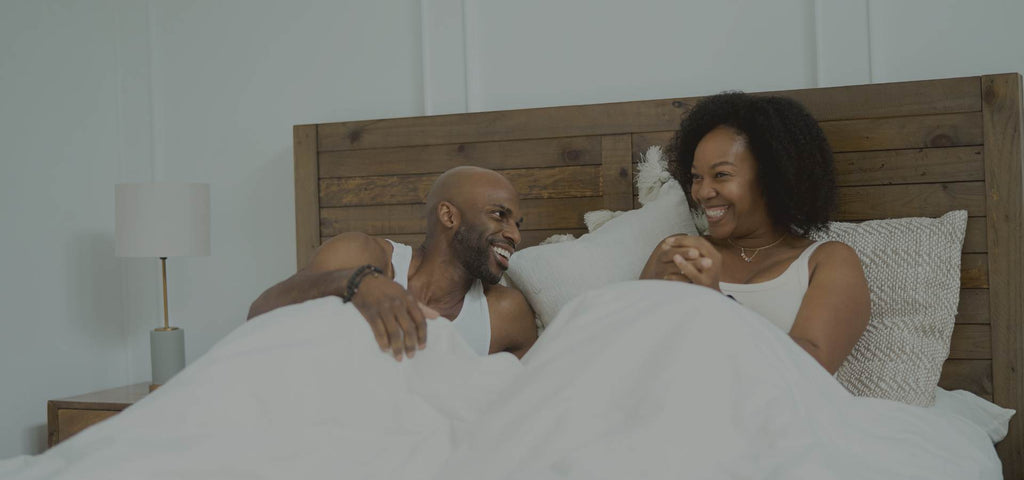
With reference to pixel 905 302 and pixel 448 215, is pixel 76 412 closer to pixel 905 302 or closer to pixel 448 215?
pixel 448 215

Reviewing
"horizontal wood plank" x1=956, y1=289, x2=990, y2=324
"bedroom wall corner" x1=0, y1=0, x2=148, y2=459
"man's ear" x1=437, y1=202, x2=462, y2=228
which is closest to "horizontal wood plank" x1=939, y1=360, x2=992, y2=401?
"horizontal wood plank" x1=956, y1=289, x2=990, y2=324

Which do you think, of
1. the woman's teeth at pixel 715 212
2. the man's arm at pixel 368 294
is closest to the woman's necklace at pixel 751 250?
the woman's teeth at pixel 715 212

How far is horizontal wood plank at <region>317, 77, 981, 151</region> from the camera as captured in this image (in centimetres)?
221

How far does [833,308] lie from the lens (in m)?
1.69

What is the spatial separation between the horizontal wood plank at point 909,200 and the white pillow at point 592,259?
17.9 inches

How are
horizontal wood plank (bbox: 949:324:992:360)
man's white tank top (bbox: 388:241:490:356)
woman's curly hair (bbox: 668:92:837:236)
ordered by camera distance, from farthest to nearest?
horizontal wood plank (bbox: 949:324:992:360), man's white tank top (bbox: 388:241:490:356), woman's curly hair (bbox: 668:92:837:236)

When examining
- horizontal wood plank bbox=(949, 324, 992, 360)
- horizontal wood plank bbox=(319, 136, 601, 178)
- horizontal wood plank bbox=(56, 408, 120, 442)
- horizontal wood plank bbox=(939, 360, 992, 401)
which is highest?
horizontal wood plank bbox=(319, 136, 601, 178)

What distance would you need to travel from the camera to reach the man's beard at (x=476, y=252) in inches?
81.1

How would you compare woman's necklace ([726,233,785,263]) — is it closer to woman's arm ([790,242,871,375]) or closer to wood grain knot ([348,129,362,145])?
woman's arm ([790,242,871,375])

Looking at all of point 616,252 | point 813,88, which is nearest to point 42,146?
point 616,252

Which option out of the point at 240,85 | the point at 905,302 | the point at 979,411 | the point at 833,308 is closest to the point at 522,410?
the point at 833,308

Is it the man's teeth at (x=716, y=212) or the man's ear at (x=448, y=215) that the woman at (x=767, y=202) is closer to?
the man's teeth at (x=716, y=212)

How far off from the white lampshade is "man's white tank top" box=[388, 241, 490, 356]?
0.94 meters

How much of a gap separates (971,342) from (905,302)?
38 centimetres
